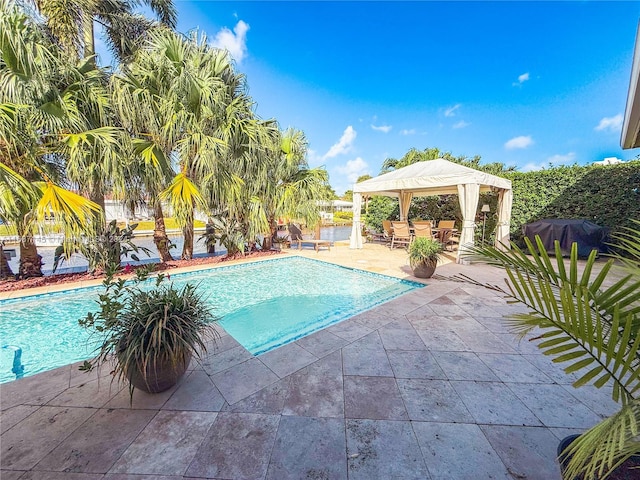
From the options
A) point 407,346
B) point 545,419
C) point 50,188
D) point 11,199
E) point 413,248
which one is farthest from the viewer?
point 413,248

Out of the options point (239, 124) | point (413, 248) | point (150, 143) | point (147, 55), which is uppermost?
point (147, 55)

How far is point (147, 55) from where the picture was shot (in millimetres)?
5758

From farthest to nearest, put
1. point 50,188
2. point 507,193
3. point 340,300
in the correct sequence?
point 507,193 < point 340,300 < point 50,188

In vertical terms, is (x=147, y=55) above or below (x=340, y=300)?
above

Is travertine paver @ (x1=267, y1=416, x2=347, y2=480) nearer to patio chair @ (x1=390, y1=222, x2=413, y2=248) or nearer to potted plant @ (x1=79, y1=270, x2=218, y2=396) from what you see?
potted plant @ (x1=79, y1=270, x2=218, y2=396)

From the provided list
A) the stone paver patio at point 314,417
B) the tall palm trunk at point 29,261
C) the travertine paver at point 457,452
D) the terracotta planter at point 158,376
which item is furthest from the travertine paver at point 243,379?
the tall palm trunk at point 29,261

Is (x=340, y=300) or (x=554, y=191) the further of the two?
(x=554, y=191)

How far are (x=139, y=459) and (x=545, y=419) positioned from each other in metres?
2.73

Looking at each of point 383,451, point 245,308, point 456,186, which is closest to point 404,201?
point 456,186

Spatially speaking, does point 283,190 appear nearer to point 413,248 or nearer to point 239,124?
point 239,124

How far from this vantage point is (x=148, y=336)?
6.16 feet

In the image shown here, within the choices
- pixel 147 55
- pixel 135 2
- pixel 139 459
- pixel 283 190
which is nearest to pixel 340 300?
pixel 139 459

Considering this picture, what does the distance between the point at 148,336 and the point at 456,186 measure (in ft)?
30.4

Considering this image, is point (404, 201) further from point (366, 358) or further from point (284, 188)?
point (366, 358)
